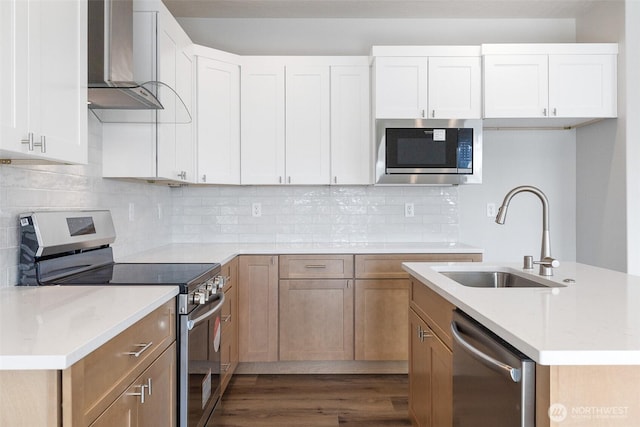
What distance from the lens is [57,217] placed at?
2.01 metres

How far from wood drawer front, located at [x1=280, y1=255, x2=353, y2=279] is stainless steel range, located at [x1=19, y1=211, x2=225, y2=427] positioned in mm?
901

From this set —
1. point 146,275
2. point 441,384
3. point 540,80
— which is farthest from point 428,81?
point 146,275

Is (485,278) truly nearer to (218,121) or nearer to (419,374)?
(419,374)

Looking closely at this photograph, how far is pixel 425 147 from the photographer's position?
→ 3.43 metres

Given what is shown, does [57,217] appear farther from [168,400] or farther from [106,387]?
[106,387]

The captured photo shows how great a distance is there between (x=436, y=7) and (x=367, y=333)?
8.20 ft

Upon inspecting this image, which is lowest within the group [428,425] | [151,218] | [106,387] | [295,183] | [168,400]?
[428,425]

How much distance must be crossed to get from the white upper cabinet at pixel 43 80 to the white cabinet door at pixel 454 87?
7.74 feet

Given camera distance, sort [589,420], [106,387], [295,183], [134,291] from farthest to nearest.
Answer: [295,183], [134,291], [106,387], [589,420]

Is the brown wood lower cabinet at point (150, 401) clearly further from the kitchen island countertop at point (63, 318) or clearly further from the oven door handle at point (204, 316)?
the kitchen island countertop at point (63, 318)

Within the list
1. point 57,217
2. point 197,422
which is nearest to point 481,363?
point 197,422

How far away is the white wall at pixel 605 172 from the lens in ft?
10.8

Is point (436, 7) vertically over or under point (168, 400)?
over

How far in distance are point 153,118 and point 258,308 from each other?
1482mm
